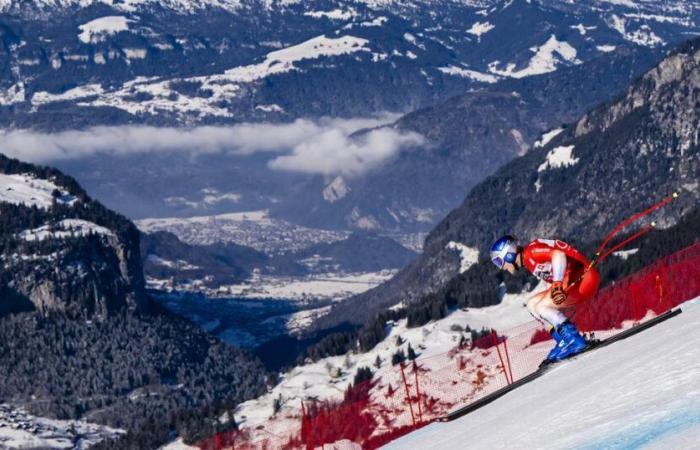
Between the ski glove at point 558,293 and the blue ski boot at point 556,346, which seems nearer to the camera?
the ski glove at point 558,293

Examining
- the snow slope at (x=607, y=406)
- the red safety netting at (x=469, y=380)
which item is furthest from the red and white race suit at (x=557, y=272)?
the red safety netting at (x=469, y=380)

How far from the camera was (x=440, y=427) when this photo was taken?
5678cm

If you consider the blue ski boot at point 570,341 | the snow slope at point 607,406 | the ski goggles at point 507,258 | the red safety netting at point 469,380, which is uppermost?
the red safety netting at point 469,380

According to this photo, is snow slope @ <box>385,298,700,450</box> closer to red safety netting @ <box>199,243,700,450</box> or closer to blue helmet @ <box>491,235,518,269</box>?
blue helmet @ <box>491,235,518,269</box>

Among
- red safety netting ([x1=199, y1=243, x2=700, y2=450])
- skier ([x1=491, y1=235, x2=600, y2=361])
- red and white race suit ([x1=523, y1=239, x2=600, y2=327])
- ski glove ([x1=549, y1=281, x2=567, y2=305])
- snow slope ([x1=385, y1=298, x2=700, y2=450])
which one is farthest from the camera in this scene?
red safety netting ([x1=199, y1=243, x2=700, y2=450])

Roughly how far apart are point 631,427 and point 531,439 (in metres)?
4.55

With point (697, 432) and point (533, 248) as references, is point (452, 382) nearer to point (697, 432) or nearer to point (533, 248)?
point (533, 248)

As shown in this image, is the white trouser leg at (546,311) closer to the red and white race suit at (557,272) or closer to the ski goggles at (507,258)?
the red and white race suit at (557,272)

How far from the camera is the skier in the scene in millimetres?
50250

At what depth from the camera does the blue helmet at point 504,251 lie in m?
50.2

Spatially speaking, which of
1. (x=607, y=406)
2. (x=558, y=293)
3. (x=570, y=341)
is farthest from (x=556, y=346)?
(x=607, y=406)

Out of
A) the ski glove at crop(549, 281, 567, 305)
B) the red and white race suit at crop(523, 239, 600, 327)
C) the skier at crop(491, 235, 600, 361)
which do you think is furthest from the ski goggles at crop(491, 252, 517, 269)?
the ski glove at crop(549, 281, 567, 305)

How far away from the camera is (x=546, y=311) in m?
51.6

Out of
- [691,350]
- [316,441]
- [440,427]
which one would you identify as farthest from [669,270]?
[691,350]
